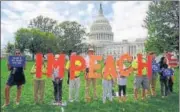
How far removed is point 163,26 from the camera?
40656mm

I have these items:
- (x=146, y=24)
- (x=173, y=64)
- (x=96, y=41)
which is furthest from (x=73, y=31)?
(x=173, y=64)

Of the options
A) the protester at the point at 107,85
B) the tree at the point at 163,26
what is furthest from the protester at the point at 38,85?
the tree at the point at 163,26

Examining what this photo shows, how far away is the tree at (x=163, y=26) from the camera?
4003 cm

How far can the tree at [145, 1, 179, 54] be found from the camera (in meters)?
40.0

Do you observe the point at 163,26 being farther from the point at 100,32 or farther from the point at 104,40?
the point at 104,40

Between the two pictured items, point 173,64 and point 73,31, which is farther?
point 73,31

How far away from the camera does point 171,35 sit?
133 ft

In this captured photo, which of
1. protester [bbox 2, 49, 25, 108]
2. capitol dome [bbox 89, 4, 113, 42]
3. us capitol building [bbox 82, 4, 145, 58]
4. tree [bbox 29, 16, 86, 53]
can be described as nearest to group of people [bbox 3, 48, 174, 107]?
protester [bbox 2, 49, 25, 108]

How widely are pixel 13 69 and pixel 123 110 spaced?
362cm

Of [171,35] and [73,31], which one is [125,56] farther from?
[73,31]

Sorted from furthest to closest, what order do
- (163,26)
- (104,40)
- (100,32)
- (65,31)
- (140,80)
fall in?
(104,40) < (100,32) < (65,31) < (163,26) < (140,80)

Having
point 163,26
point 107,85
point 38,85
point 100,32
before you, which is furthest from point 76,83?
point 100,32

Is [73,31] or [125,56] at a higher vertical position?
[73,31]

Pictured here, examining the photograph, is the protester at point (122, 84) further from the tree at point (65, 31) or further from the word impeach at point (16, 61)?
the tree at point (65, 31)
